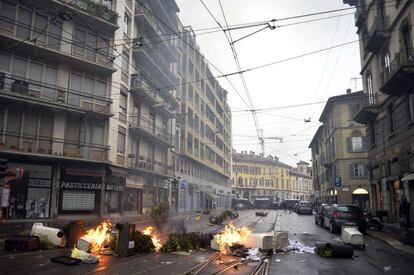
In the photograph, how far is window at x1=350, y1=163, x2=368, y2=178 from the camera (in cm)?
4438

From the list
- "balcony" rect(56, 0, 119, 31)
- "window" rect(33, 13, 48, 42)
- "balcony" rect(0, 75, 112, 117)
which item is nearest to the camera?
"balcony" rect(0, 75, 112, 117)

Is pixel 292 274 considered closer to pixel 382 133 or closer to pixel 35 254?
pixel 35 254

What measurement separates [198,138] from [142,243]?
41019 millimetres

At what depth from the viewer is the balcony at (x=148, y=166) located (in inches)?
1257

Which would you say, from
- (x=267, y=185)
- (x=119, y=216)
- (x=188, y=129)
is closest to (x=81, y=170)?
(x=119, y=216)

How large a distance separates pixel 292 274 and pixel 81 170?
777 inches

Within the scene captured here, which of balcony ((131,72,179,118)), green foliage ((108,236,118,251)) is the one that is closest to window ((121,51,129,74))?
balcony ((131,72,179,118))

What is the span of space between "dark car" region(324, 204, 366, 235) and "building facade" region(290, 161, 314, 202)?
101 metres

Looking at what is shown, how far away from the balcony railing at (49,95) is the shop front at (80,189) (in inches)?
162

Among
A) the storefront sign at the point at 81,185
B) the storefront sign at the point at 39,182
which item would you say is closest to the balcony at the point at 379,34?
the storefront sign at the point at 81,185

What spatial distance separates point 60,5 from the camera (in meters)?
24.7

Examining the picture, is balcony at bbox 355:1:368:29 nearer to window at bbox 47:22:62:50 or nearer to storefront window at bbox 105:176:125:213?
window at bbox 47:22:62:50

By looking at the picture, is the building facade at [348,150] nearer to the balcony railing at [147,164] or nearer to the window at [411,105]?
the balcony railing at [147,164]

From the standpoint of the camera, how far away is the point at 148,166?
35.7 meters
